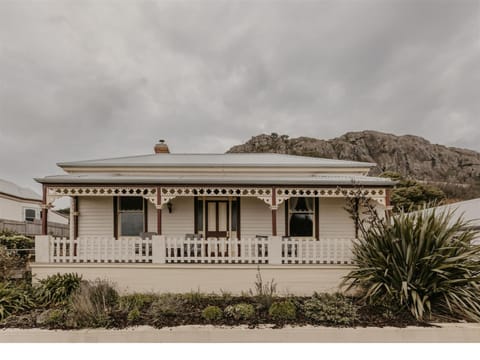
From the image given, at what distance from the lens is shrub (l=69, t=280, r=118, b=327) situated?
193 inches

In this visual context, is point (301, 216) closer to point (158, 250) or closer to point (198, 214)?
point (198, 214)

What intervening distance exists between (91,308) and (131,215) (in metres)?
4.44

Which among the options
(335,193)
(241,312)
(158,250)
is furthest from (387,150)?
(241,312)

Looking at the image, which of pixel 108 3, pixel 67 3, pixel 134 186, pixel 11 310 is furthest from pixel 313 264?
pixel 67 3

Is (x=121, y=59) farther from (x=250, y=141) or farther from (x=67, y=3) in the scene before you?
(x=250, y=141)

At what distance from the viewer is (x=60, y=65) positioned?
1272 centimetres

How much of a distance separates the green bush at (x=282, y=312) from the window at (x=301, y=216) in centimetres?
399

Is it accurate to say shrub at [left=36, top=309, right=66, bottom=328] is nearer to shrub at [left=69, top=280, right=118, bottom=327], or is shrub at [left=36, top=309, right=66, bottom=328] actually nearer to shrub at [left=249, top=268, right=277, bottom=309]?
shrub at [left=69, top=280, right=118, bottom=327]

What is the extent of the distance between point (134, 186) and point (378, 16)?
40.3 feet

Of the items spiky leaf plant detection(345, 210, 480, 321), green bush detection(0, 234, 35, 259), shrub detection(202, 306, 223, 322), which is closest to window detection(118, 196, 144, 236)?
green bush detection(0, 234, 35, 259)

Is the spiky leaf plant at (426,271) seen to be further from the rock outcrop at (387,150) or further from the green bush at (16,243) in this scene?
the rock outcrop at (387,150)

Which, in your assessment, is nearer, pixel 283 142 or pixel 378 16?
pixel 378 16

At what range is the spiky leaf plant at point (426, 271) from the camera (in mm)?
5168

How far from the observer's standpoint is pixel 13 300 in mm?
5730
